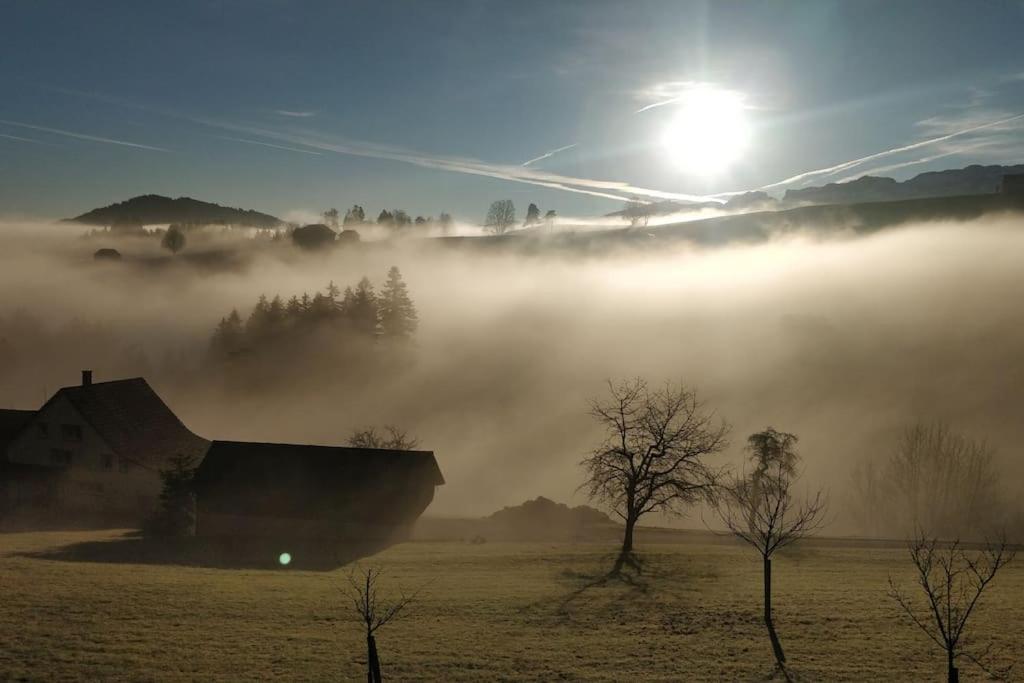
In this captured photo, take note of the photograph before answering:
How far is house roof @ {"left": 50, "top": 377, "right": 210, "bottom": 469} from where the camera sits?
60.1 m

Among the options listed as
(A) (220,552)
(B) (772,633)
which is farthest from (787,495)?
(A) (220,552)

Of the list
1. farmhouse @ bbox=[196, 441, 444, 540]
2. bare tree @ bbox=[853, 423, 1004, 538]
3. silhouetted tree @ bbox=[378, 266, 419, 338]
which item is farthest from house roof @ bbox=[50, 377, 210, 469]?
bare tree @ bbox=[853, 423, 1004, 538]

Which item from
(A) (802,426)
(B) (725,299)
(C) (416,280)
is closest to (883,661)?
(A) (802,426)

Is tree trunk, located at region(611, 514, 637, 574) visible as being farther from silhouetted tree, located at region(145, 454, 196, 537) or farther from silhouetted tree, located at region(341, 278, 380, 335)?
silhouetted tree, located at region(341, 278, 380, 335)

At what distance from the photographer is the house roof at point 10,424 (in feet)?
206

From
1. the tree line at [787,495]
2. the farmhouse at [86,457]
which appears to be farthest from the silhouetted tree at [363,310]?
the farmhouse at [86,457]

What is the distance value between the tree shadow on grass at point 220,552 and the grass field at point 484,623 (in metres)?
1.91

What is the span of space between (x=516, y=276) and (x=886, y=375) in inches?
3879

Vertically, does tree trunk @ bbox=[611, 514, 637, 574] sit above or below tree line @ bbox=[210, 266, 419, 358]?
below

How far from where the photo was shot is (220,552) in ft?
148

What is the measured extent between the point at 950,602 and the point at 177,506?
46.4 m

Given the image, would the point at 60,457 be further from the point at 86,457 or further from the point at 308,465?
the point at 308,465

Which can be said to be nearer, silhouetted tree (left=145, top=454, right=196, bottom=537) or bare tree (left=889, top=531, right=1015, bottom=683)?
bare tree (left=889, top=531, right=1015, bottom=683)

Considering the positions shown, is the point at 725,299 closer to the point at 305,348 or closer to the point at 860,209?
the point at 860,209
